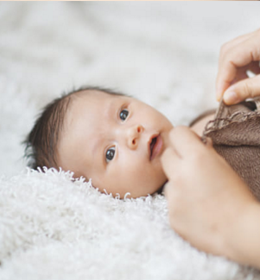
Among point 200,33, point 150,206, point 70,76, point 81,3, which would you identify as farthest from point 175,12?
point 150,206

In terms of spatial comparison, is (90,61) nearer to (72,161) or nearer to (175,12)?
(175,12)

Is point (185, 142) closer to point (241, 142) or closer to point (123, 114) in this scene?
point (241, 142)

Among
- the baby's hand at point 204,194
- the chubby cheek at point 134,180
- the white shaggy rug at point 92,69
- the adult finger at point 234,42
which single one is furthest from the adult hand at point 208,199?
the adult finger at point 234,42

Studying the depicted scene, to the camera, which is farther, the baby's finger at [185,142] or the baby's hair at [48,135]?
the baby's hair at [48,135]

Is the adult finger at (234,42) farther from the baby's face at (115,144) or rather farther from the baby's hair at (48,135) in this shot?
the baby's hair at (48,135)

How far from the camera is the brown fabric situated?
96 centimetres

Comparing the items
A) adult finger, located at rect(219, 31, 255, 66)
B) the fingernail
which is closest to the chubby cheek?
the fingernail

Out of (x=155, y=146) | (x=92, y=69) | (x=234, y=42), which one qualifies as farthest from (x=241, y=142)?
(x=92, y=69)

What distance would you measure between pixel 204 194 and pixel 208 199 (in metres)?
0.01

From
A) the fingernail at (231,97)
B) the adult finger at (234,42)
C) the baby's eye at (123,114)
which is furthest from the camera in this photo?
the adult finger at (234,42)

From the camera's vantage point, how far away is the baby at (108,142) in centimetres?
107

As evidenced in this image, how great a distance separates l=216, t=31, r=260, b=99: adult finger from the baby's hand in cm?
53

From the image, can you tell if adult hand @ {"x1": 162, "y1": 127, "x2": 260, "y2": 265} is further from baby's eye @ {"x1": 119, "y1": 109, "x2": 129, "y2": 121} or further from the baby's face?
baby's eye @ {"x1": 119, "y1": 109, "x2": 129, "y2": 121}

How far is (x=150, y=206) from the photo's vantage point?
100 cm
